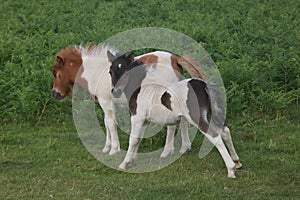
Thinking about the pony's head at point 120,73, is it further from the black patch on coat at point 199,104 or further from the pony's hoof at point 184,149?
the pony's hoof at point 184,149

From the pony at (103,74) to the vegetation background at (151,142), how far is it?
1.19 feet

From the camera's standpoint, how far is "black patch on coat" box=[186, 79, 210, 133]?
7.17 meters

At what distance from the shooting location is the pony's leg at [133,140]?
25.0ft

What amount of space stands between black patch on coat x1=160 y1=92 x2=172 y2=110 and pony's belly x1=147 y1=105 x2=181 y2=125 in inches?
1.9

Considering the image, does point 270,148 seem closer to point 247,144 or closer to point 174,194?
point 247,144

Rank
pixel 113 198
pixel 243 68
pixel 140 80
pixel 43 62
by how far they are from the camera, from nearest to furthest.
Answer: pixel 113 198, pixel 140 80, pixel 243 68, pixel 43 62

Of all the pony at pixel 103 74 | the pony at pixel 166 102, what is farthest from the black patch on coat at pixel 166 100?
the pony at pixel 103 74

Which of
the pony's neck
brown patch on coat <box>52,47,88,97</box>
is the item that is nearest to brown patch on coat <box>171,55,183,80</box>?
the pony's neck

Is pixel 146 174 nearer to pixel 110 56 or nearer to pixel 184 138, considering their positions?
pixel 184 138

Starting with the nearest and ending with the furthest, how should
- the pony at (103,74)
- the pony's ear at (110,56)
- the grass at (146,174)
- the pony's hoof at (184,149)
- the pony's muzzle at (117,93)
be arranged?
the grass at (146,174), the pony's muzzle at (117,93), the pony's ear at (110,56), the pony at (103,74), the pony's hoof at (184,149)

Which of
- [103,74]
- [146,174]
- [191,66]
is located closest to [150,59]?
[191,66]

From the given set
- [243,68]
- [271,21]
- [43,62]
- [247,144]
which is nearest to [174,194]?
[247,144]

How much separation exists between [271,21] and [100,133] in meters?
8.01

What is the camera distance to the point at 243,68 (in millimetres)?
10805
